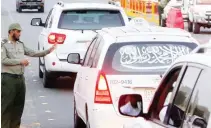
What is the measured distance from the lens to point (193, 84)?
17.9 ft

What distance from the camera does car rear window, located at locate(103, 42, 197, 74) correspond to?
31.7 ft

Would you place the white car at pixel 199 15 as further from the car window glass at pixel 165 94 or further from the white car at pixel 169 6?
the car window glass at pixel 165 94

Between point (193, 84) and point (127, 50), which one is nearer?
point (193, 84)

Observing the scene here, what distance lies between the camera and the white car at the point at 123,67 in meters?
9.31

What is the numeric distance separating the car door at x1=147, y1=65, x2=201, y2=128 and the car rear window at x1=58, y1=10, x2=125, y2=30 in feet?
33.9

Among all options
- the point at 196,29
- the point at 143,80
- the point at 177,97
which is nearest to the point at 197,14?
the point at 196,29

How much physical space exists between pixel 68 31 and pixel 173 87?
34.4 ft

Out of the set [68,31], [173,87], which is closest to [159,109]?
[173,87]

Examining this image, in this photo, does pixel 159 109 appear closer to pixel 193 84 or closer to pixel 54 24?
pixel 193 84

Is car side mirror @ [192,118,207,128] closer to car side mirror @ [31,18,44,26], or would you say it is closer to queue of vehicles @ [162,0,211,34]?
car side mirror @ [31,18,44,26]

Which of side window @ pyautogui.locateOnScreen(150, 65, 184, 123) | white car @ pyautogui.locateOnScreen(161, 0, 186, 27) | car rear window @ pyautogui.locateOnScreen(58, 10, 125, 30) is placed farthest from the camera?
white car @ pyautogui.locateOnScreen(161, 0, 186, 27)

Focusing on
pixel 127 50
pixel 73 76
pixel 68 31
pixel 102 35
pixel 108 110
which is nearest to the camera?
pixel 108 110

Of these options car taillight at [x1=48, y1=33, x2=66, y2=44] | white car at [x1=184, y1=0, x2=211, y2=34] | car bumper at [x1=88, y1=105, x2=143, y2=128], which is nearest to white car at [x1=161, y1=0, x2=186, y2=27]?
white car at [x1=184, y1=0, x2=211, y2=34]

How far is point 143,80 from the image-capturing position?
940cm
